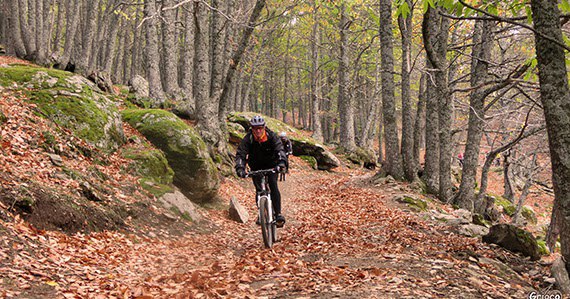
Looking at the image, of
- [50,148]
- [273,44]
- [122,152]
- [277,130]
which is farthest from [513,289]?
[273,44]

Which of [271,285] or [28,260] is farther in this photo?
[271,285]

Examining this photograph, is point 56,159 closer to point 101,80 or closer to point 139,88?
point 101,80

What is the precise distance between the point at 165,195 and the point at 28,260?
4.38 m

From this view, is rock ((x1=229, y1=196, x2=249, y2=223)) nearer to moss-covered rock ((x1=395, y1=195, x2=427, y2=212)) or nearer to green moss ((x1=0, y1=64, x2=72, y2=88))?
moss-covered rock ((x1=395, y1=195, x2=427, y2=212))

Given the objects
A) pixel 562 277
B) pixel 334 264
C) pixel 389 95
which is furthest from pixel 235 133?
pixel 562 277

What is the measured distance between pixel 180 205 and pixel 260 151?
9.30ft

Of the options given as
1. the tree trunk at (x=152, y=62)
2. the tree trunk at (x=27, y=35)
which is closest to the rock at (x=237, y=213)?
the tree trunk at (x=152, y=62)

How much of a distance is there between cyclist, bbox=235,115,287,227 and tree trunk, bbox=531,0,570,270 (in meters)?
4.13

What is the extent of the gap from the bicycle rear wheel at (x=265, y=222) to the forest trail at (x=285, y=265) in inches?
7.9

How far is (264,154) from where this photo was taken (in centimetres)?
702

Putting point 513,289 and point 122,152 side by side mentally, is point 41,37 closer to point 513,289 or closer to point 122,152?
point 122,152

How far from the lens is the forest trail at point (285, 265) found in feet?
13.0

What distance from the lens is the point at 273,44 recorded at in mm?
31688

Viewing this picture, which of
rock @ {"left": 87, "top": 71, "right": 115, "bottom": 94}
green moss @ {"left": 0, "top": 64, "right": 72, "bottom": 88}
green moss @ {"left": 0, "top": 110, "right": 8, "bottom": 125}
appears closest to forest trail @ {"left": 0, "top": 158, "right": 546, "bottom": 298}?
green moss @ {"left": 0, "top": 110, "right": 8, "bottom": 125}
